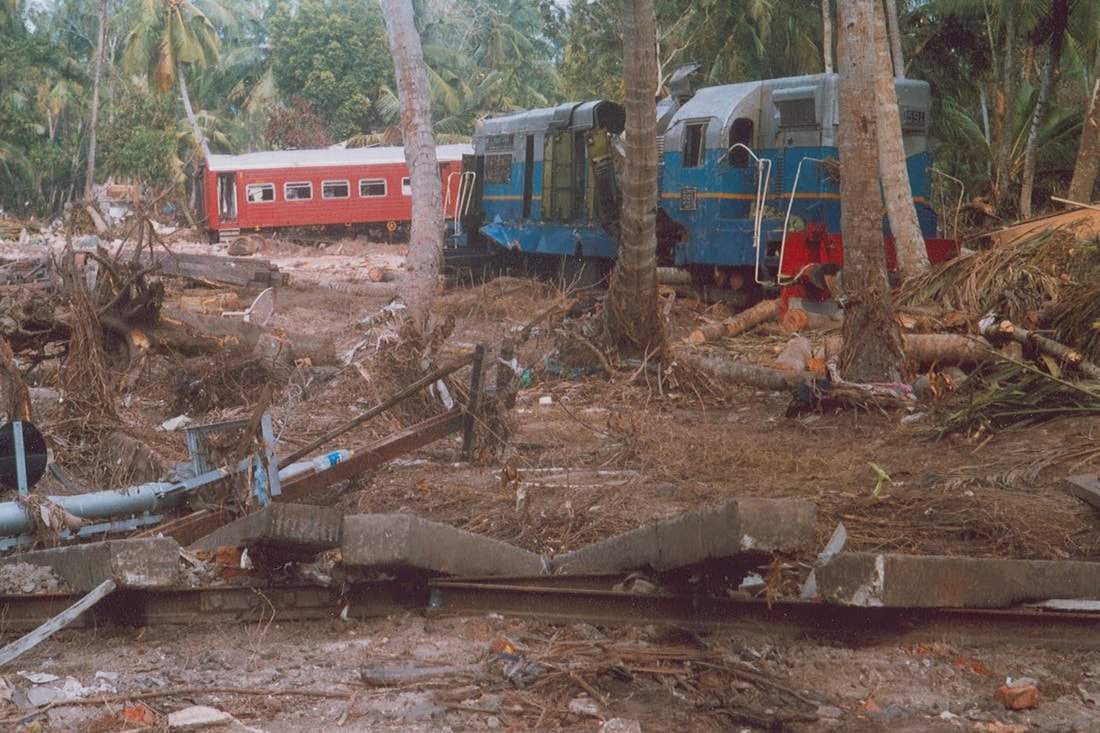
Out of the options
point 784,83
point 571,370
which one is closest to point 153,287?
point 571,370

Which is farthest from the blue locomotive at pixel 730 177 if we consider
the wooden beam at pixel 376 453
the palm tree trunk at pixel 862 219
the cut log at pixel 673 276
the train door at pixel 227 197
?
the train door at pixel 227 197

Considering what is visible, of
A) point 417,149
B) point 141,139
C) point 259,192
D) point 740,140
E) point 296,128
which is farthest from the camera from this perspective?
point 296,128

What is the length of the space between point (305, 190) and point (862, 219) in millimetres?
26761

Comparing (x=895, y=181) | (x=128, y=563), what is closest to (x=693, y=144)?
(x=895, y=181)

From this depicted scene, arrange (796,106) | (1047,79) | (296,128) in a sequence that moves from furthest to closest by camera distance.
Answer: (296,128) → (1047,79) → (796,106)

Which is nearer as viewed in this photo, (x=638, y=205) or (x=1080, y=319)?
(x=1080, y=319)

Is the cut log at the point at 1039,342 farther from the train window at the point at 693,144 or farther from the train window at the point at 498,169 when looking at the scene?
the train window at the point at 498,169

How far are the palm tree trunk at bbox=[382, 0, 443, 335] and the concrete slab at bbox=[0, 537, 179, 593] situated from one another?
993cm

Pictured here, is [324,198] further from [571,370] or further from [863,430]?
[863,430]

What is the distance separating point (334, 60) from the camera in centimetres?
4759

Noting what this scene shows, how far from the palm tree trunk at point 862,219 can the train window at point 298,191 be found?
25.9m

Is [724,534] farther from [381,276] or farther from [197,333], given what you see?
[381,276]

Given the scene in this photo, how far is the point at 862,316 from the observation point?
10.0 meters

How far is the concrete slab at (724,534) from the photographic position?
4562 millimetres
